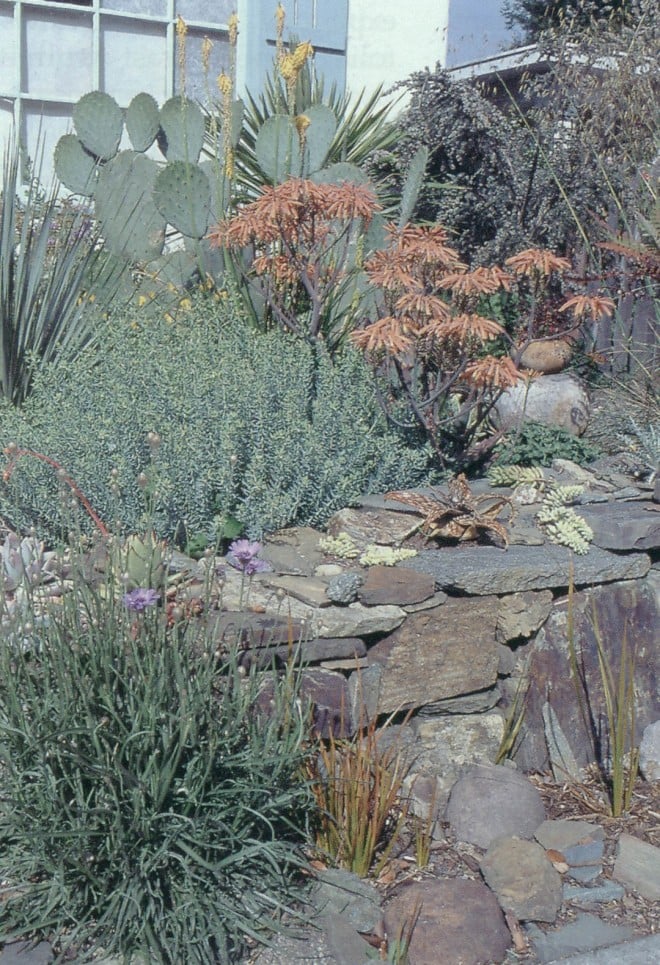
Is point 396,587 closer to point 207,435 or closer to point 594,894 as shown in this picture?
point 207,435

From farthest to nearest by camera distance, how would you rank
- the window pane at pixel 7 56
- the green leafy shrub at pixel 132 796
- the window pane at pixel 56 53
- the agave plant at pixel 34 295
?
the window pane at pixel 56 53 < the window pane at pixel 7 56 < the agave plant at pixel 34 295 < the green leafy shrub at pixel 132 796

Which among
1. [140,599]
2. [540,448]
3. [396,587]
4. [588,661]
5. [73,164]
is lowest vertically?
[588,661]

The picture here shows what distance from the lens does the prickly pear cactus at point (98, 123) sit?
285 inches

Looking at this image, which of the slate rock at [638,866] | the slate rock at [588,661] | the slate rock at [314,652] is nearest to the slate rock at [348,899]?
the slate rock at [314,652]

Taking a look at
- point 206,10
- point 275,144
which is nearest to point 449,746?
point 275,144

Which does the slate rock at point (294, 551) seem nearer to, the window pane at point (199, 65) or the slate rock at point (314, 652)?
the slate rock at point (314, 652)

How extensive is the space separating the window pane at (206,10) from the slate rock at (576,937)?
28.0 feet

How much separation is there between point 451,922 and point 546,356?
3674 mm

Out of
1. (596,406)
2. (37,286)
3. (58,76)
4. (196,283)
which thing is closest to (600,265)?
(596,406)

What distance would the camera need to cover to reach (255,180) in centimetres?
856

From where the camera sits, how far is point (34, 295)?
4.74 m

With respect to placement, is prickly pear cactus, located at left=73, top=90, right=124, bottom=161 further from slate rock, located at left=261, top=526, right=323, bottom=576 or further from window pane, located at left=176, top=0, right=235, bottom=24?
slate rock, located at left=261, top=526, right=323, bottom=576

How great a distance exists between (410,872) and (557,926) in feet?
1.33

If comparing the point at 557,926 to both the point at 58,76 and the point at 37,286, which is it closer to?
the point at 37,286
